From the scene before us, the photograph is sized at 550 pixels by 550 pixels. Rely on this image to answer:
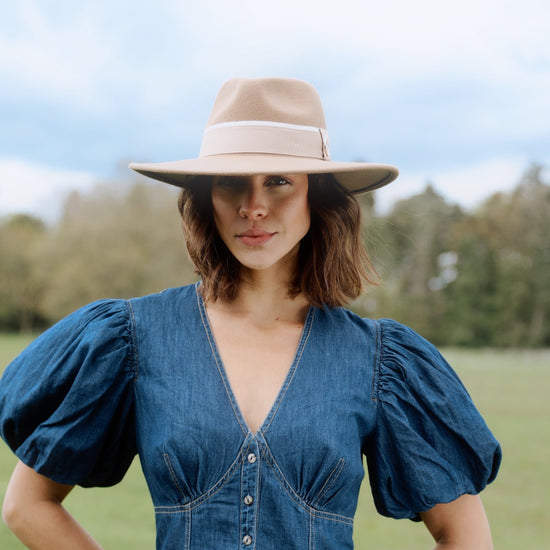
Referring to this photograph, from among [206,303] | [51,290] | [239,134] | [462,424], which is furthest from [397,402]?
[51,290]

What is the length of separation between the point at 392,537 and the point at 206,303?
5432 millimetres

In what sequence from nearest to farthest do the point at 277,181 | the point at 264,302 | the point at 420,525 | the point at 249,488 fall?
1. the point at 249,488
2. the point at 277,181
3. the point at 264,302
4. the point at 420,525

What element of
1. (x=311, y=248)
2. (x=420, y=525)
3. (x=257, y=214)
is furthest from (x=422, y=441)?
(x=420, y=525)

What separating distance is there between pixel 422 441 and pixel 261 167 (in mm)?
758

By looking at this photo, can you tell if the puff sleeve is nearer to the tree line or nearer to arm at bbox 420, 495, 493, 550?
arm at bbox 420, 495, 493, 550

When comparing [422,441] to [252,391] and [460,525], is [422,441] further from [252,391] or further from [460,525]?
[252,391]

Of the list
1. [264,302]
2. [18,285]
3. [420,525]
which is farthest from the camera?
[18,285]

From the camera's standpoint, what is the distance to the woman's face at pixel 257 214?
1.66 m

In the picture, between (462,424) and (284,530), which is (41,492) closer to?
(284,530)

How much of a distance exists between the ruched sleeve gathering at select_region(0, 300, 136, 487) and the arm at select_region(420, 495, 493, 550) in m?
0.79

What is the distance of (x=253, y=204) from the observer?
5.41ft

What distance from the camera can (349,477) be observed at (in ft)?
5.41

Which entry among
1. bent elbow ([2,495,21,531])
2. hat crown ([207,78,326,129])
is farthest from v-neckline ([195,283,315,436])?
bent elbow ([2,495,21,531])

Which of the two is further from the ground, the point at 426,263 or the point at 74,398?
the point at 74,398
